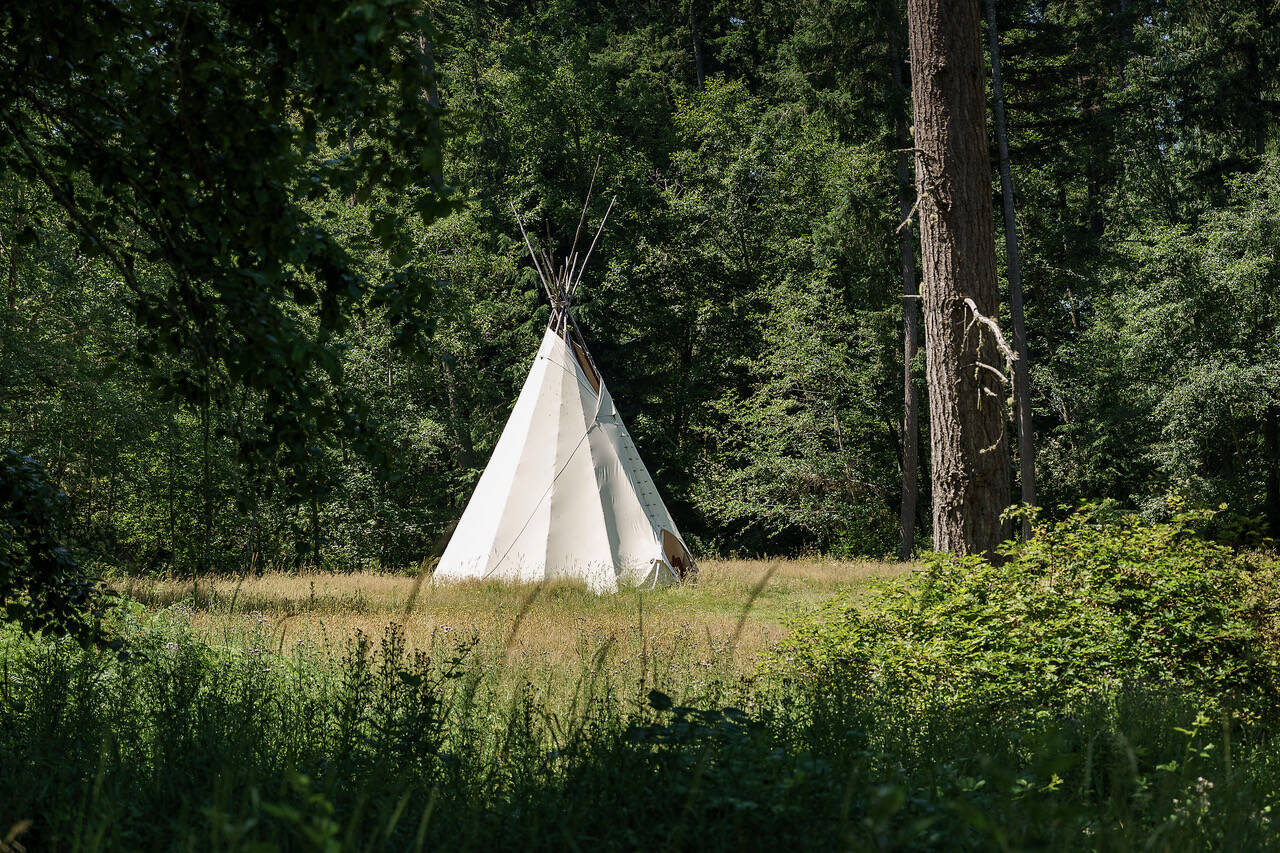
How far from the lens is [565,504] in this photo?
1165cm

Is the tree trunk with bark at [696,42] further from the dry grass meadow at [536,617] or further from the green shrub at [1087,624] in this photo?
the green shrub at [1087,624]

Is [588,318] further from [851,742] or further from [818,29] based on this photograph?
[851,742]

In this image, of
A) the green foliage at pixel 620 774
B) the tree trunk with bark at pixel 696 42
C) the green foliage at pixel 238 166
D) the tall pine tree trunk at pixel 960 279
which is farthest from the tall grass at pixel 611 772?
the tree trunk with bark at pixel 696 42

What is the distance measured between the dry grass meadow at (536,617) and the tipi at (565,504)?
0.60 meters

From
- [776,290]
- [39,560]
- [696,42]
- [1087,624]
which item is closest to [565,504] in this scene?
[1087,624]

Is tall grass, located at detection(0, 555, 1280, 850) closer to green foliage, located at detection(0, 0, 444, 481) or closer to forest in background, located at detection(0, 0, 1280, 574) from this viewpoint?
green foliage, located at detection(0, 0, 444, 481)

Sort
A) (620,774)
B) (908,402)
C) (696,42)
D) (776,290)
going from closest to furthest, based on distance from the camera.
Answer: (620,774) < (908,402) < (776,290) < (696,42)

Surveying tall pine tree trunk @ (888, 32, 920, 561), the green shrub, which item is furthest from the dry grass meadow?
tall pine tree trunk @ (888, 32, 920, 561)

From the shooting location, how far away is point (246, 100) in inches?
114

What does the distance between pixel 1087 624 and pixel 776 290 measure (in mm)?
16615

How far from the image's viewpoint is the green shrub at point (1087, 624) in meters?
4.37

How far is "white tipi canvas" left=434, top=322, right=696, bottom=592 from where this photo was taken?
11.4 m

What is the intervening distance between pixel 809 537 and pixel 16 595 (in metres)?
20.0

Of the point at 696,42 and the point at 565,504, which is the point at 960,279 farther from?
the point at 696,42
